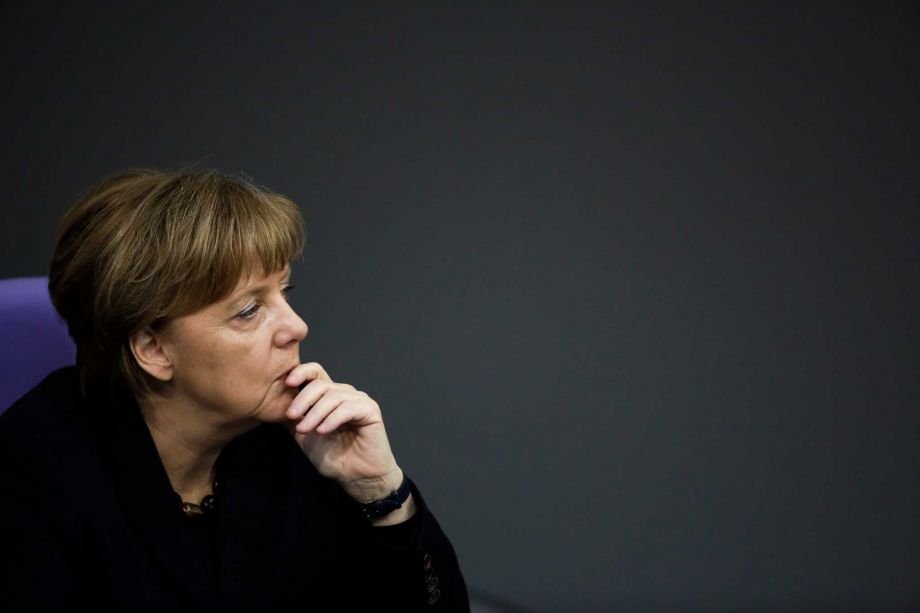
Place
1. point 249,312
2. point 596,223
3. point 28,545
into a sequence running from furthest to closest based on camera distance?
point 596,223
point 249,312
point 28,545

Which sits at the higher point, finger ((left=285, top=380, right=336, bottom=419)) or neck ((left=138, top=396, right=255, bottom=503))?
finger ((left=285, top=380, right=336, bottom=419))

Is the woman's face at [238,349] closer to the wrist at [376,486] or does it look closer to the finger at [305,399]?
the finger at [305,399]

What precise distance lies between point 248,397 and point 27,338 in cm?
43

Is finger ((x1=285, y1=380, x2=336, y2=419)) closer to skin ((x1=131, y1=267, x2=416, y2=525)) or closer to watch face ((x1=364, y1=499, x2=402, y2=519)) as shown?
skin ((x1=131, y1=267, x2=416, y2=525))

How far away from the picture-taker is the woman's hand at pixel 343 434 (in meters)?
1.31

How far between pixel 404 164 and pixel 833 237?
0.84 m

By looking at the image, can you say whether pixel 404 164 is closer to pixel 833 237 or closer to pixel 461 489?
pixel 461 489

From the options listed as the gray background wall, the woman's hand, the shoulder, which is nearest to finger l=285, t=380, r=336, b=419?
the woman's hand

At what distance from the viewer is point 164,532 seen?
4.12 ft

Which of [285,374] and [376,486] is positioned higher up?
[285,374]

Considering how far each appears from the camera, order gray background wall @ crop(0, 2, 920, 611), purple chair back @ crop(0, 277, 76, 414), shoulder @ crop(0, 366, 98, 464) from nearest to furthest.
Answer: shoulder @ crop(0, 366, 98, 464) → purple chair back @ crop(0, 277, 76, 414) → gray background wall @ crop(0, 2, 920, 611)

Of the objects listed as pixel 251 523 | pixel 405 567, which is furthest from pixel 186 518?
pixel 405 567

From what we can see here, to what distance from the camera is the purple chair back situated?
1454 millimetres

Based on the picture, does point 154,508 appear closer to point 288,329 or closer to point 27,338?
point 288,329
